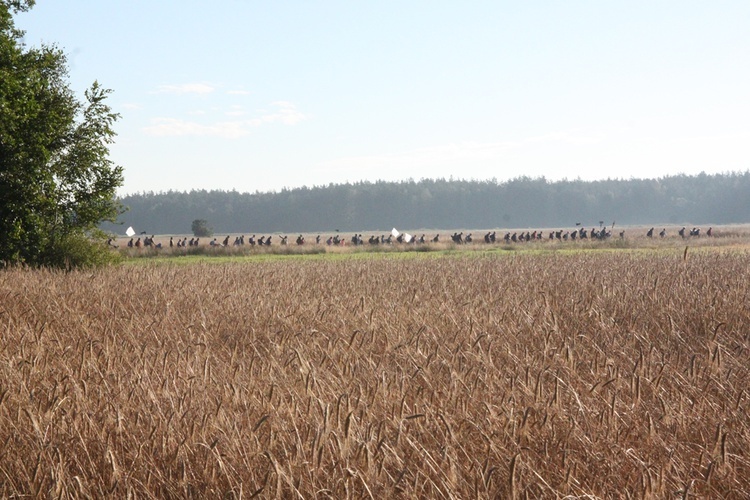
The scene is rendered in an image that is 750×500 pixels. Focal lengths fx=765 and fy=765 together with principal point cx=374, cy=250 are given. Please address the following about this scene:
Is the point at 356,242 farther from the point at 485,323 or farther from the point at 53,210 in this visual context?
the point at 485,323

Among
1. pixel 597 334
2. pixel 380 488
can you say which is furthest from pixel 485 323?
pixel 380 488

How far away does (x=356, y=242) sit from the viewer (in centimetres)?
5334

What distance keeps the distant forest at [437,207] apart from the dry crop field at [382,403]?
16617 cm

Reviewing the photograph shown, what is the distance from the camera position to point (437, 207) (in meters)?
186

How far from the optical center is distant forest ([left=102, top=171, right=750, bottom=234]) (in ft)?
585

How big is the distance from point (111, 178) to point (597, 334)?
712 inches

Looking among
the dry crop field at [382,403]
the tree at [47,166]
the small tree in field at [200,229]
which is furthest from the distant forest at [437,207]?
the dry crop field at [382,403]

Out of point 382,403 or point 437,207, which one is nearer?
point 382,403

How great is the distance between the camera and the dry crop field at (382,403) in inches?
145

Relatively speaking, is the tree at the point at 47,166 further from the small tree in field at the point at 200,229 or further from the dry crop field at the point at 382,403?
the small tree in field at the point at 200,229

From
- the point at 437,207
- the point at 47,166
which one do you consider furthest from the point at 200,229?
the point at 47,166

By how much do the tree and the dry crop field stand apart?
35.9ft

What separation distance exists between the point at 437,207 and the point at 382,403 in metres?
182

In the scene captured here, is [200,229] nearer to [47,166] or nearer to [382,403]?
[47,166]
